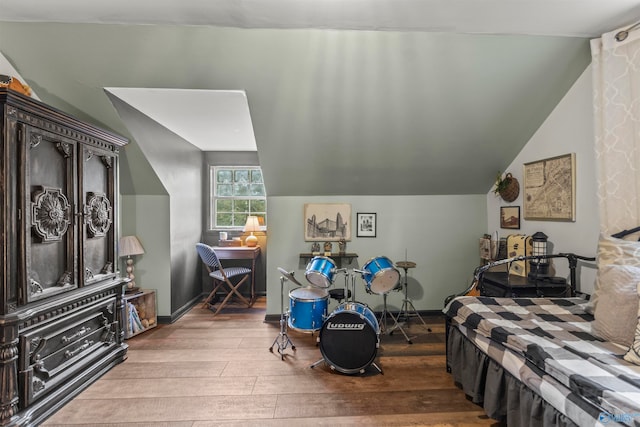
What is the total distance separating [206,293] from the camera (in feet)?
16.0

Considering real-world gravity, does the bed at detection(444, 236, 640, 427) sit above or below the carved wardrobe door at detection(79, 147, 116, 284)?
below

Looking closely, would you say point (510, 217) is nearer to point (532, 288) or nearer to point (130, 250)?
point (532, 288)

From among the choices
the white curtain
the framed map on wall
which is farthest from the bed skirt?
the framed map on wall

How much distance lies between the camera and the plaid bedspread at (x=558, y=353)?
1208 mm

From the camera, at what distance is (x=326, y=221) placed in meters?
3.89

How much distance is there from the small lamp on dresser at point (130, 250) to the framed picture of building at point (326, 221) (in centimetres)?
197

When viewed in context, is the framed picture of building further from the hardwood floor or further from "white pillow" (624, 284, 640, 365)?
"white pillow" (624, 284, 640, 365)

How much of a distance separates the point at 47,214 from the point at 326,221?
105 inches

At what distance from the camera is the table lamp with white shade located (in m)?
4.62

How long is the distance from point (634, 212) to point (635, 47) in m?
1.14

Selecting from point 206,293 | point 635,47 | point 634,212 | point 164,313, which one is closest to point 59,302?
point 164,313

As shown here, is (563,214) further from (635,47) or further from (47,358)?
(47,358)

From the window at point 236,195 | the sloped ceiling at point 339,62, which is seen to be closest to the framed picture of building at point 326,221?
the sloped ceiling at point 339,62

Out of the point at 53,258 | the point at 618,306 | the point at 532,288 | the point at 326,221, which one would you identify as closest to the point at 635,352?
the point at 618,306
